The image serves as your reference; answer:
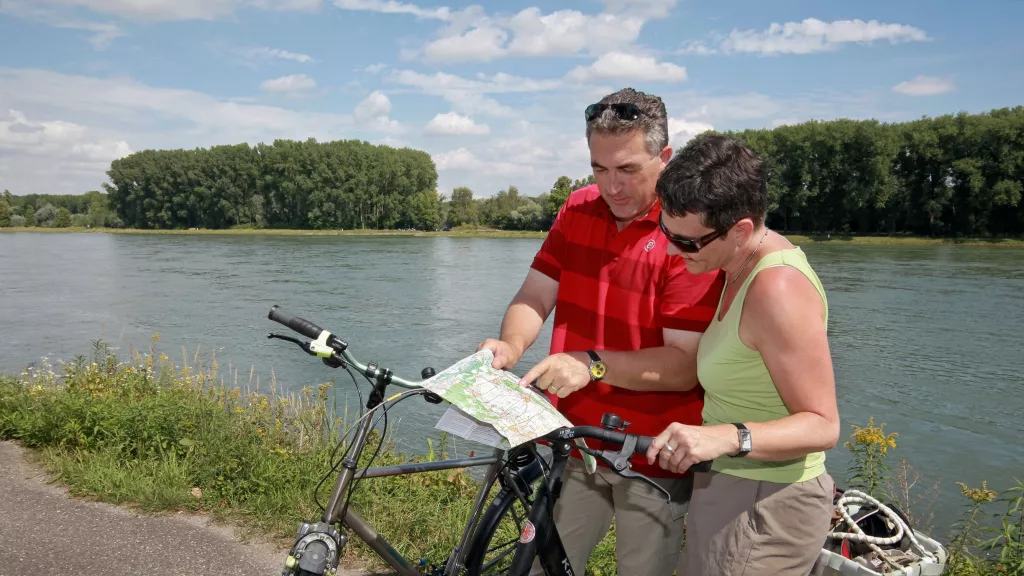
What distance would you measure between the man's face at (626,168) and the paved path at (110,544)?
2.38 metres

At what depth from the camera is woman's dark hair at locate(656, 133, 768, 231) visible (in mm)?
1821

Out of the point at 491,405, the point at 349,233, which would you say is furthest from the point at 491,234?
the point at 491,405

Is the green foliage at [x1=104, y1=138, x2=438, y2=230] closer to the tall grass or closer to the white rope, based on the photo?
the tall grass

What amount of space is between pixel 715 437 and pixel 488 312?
1663cm

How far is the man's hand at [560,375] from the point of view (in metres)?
2.15

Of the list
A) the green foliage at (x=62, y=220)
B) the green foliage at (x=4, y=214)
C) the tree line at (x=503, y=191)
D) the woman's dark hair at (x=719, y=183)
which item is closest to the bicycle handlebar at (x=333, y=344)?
the woman's dark hair at (x=719, y=183)

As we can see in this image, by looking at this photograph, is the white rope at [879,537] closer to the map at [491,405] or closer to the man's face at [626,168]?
the map at [491,405]

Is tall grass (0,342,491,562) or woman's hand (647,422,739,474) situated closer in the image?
woman's hand (647,422,739,474)

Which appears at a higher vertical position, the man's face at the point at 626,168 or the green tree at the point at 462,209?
the green tree at the point at 462,209

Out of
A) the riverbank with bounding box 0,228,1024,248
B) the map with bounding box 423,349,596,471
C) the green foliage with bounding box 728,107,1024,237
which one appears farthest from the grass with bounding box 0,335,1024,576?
the green foliage with bounding box 728,107,1024,237

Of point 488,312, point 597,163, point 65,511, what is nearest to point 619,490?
point 597,163

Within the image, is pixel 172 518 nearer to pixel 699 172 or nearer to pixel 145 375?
pixel 145 375

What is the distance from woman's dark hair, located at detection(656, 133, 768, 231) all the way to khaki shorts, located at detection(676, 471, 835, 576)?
71 centimetres

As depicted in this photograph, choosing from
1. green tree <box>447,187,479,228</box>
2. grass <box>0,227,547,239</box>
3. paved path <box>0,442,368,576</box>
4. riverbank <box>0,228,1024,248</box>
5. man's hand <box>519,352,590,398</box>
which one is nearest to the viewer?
man's hand <box>519,352,590,398</box>
